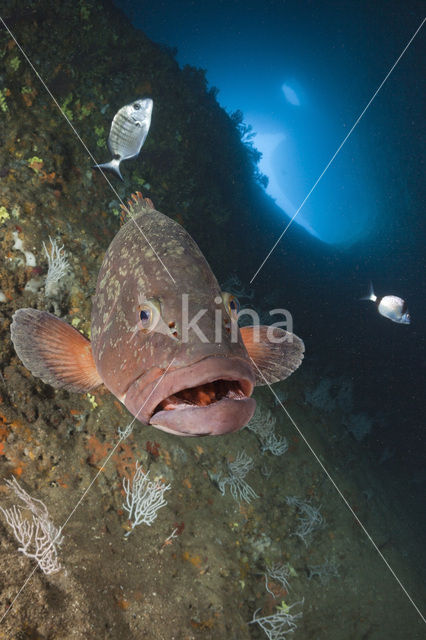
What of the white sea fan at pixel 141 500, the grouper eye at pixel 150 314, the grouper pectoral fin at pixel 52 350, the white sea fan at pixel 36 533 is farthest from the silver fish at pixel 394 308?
the white sea fan at pixel 36 533

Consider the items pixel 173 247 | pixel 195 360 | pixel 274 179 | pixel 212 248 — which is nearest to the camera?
pixel 195 360

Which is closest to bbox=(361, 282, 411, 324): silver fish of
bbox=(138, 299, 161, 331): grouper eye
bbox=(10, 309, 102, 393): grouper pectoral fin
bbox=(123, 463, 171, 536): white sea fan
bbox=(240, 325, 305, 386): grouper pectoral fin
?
bbox=(240, 325, 305, 386): grouper pectoral fin

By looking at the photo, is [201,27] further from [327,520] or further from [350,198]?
[327,520]

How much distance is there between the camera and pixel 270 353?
313 centimetres

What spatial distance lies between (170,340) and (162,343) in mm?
66

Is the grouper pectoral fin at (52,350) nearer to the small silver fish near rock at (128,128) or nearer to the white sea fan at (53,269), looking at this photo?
the white sea fan at (53,269)

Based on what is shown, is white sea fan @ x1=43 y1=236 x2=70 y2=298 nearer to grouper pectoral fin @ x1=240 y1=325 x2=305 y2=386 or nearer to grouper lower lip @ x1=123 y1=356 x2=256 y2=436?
grouper pectoral fin @ x1=240 y1=325 x2=305 y2=386

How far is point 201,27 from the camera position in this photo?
125 feet

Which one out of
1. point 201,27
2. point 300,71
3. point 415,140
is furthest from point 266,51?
point 415,140

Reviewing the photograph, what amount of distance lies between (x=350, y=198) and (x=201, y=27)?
2722 centimetres

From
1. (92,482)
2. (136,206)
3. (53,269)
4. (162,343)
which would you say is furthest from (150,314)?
(53,269)

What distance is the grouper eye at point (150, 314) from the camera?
2.01 meters

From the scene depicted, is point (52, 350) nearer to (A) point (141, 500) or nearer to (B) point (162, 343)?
(B) point (162, 343)

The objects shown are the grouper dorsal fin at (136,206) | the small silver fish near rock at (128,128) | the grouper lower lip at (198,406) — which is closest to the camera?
the grouper lower lip at (198,406)
